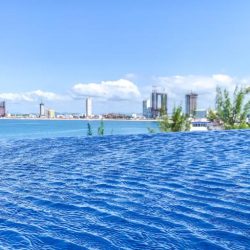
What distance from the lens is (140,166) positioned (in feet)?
21.6

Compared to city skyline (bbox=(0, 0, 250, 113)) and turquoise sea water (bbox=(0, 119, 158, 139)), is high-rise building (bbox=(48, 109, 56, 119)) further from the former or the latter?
city skyline (bbox=(0, 0, 250, 113))

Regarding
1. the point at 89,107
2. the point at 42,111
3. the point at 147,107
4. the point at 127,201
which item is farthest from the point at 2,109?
the point at 127,201

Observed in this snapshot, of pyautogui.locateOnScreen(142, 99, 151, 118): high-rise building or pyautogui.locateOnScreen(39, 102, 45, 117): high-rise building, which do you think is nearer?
pyautogui.locateOnScreen(142, 99, 151, 118): high-rise building

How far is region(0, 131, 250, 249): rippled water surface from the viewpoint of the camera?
3137 mm

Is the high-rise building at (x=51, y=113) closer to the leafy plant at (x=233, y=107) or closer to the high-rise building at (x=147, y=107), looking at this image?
the high-rise building at (x=147, y=107)

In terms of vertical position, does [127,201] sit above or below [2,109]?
below

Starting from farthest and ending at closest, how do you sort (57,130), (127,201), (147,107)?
(147,107), (57,130), (127,201)

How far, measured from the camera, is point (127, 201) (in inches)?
168

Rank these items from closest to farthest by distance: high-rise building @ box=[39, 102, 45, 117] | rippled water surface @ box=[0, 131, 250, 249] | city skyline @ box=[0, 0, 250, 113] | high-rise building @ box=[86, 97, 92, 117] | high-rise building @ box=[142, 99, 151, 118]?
rippled water surface @ box=[0, 131, 250, 249], city skyline @ box=[0, 0, 250, 113], high-rise building @ box=[142, 99, 151, 118], high-rise building @ box=[86, 97, 92, 117], high-rise building @ box=[39, 102, 45, 117]

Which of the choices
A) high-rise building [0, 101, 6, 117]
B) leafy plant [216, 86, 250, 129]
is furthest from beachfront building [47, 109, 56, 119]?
leafy plant [216, 86, 250, 129]

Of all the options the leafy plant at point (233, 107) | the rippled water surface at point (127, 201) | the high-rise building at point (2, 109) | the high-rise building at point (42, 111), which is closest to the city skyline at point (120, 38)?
the leafy plant at point (233, 107)

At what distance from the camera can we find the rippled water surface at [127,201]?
3.14m

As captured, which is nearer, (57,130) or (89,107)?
(57,130)

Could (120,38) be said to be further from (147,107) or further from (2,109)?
(2,109)
